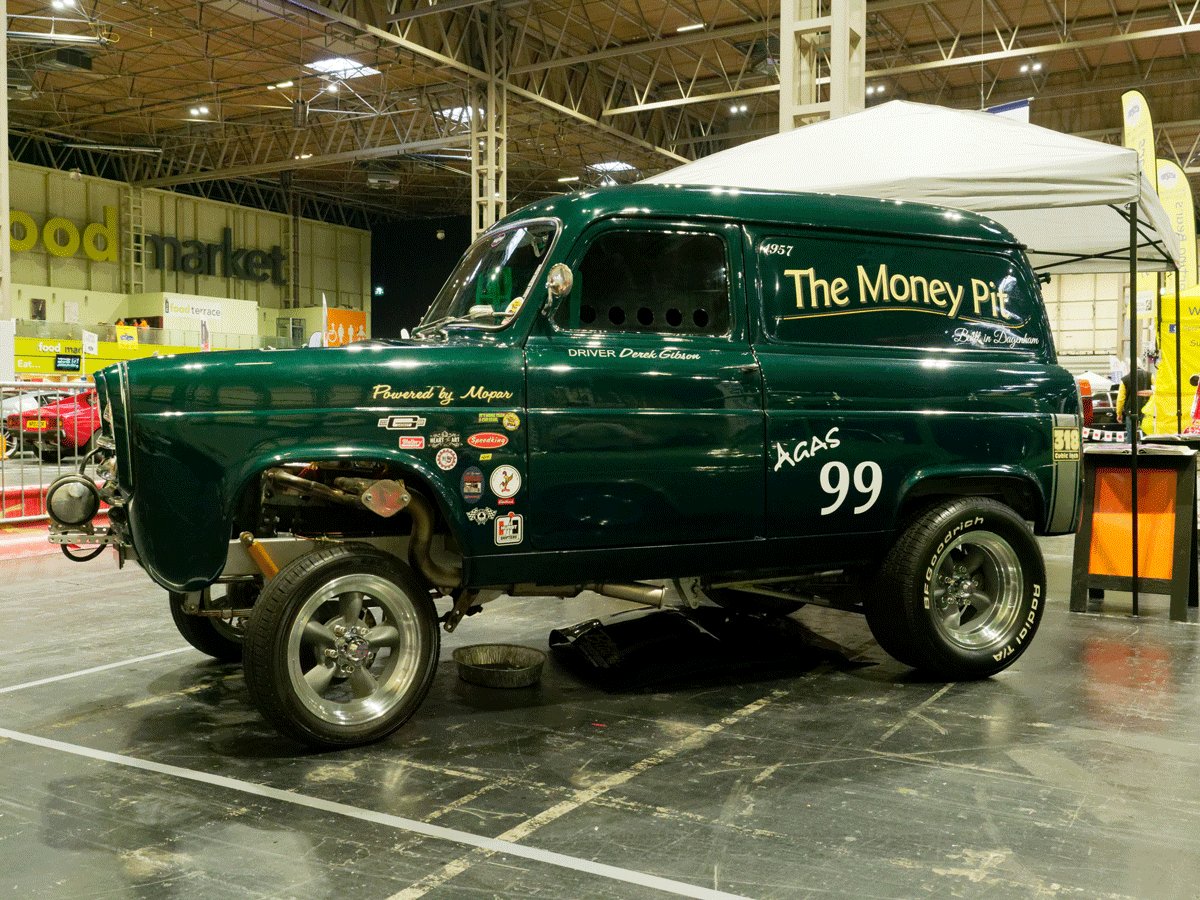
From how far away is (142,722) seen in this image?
463cm

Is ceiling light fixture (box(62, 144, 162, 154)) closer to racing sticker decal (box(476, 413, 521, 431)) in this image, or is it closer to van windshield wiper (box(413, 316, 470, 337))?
van windshield wiper (box(413, 316, 470, 337))

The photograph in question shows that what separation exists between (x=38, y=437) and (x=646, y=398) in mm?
12983

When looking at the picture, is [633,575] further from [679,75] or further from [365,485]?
[679,75]

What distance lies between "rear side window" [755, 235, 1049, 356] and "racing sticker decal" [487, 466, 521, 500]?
140 cm

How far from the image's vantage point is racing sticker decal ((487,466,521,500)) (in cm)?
434

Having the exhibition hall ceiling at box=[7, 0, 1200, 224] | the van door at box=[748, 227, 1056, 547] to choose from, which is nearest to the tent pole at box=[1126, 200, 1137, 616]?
the van door at box=[748, 227, 1056, 547]

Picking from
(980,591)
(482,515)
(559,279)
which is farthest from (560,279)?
(980,591)

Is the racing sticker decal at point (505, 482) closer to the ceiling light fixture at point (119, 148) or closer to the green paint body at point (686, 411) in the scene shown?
the green paint body at point (686, 411)

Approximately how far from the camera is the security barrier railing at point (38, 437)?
36.5ft

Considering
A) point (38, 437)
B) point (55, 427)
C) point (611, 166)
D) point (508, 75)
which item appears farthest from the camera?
point (611, 166)

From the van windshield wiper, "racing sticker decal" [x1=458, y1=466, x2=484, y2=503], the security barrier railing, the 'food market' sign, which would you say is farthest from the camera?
the 'food market' sign

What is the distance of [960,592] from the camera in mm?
5391

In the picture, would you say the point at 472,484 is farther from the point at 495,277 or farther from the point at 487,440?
the point at 495,277

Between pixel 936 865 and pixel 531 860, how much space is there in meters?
1.20
